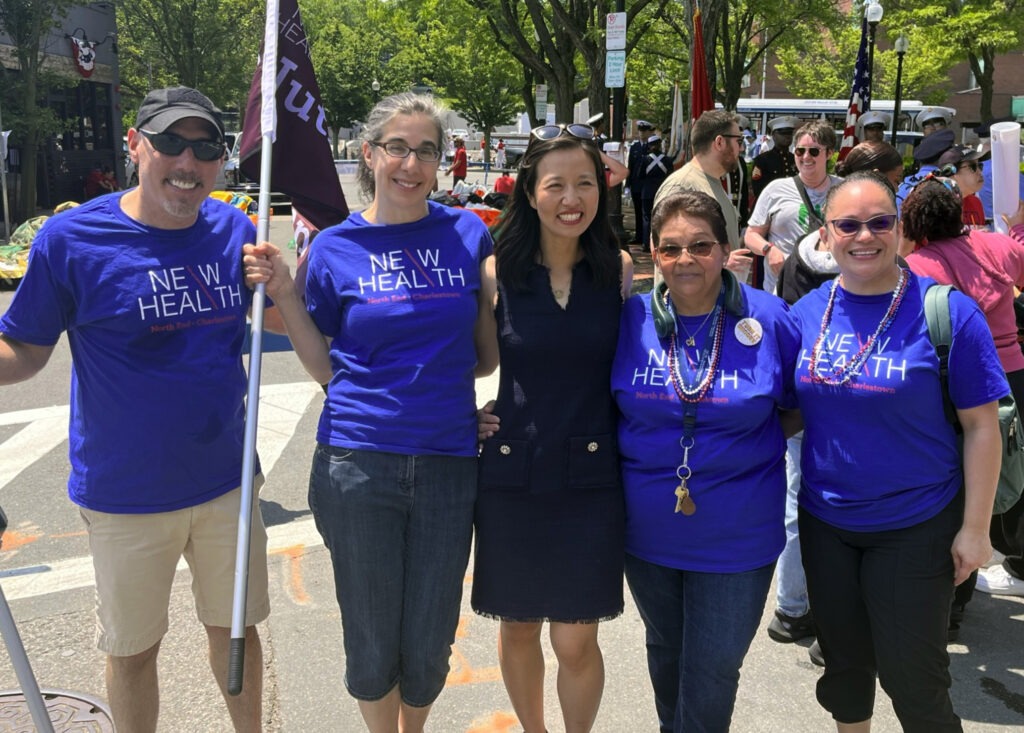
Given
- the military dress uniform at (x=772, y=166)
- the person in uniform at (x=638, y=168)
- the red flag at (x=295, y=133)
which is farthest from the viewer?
the person in uniform at (x=638, y=168)

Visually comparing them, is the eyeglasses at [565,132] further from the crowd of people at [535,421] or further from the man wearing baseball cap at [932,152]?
the man wearing baseball cap at [932,152]

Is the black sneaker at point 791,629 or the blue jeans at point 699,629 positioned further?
the black sneaker at point 791,629

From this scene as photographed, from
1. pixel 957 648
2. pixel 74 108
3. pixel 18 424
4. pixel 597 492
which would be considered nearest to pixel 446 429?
pixel 597 492

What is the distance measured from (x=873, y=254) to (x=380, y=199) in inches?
56.3

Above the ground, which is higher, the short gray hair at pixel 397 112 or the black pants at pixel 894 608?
the short gray hair at pixel 397 112

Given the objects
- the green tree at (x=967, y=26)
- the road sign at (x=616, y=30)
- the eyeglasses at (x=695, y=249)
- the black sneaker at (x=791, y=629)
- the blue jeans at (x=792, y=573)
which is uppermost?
the green tree at (x=967, y=26)

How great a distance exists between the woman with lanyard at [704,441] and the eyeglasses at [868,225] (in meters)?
0.28

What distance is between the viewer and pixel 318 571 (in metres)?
4.50

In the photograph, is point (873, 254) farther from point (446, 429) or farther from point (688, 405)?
point (446, 429)

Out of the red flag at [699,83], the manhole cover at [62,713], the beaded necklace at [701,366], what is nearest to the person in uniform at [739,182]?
the red flag at [699,83]

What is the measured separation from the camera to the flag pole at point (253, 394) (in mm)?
2498

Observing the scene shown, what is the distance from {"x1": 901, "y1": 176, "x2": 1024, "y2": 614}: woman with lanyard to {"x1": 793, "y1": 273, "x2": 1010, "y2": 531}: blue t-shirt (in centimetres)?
100

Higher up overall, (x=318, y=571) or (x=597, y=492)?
(x=597, y=492)

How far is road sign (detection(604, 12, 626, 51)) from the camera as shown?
1091 cm
